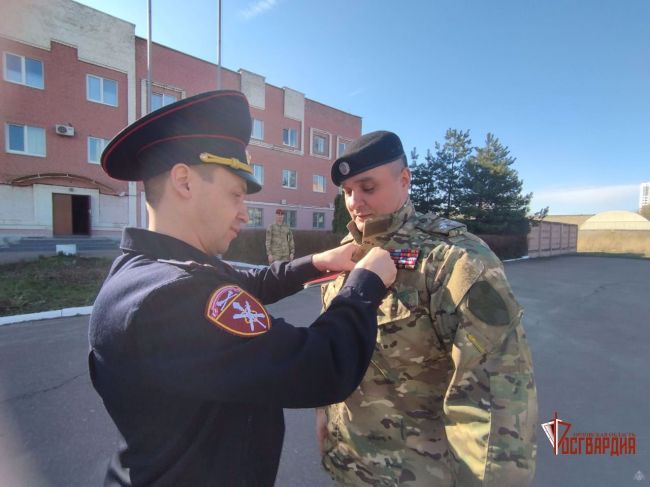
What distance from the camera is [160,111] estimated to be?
3.84 feet

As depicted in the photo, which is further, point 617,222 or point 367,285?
point 617,222

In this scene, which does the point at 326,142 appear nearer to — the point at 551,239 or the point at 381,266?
the point at 551,239

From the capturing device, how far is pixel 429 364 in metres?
1.41

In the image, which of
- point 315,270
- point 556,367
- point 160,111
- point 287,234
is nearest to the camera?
point 160,111

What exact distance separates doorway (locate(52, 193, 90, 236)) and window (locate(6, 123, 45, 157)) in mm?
2144

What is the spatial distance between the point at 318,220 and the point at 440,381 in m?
25.4

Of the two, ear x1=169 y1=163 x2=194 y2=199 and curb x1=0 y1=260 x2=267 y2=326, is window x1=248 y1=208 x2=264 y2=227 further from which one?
ear x1=169 y1=163 x2=194 y2=199

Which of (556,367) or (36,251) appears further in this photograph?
(36,251)

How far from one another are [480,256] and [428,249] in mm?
207

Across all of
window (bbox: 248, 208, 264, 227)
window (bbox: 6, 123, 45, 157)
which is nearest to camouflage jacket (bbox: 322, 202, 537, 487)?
window (bbox: 6, 123, 45, 157)

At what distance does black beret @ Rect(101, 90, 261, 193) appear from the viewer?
1152 millimetres

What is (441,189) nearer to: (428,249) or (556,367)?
(556,367)

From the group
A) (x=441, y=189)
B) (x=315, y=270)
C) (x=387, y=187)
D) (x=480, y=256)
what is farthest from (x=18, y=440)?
(x=441, y=189)

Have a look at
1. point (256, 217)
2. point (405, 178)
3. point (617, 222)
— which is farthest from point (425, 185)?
point (617, 222)
